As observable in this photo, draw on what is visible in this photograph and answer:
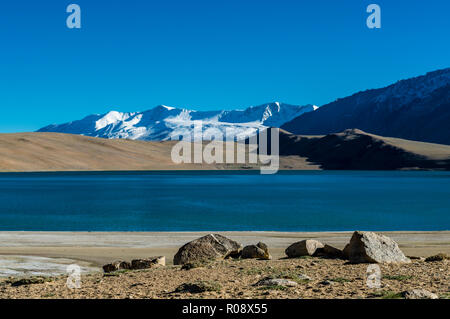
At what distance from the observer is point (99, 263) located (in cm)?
2447

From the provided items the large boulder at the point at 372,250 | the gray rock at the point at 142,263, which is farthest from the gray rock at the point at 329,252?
the gray rock at the point at 142,263

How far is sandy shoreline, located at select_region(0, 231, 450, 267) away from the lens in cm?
2742

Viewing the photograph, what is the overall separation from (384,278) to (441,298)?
3660mm

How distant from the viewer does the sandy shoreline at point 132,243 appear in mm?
27422

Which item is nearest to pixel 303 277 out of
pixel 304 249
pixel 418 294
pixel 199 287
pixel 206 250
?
pixel 199 287

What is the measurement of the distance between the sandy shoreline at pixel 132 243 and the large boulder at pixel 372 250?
658cm

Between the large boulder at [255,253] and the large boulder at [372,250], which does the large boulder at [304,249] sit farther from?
the large boulder at [372,250]

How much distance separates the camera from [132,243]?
1294 inches

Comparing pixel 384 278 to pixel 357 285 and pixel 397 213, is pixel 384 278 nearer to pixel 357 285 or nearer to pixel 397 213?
pixel 357 285

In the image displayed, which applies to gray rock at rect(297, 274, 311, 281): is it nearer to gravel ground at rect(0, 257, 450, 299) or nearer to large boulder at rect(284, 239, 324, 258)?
gravel ground at rect(0, 257, 450, 299)

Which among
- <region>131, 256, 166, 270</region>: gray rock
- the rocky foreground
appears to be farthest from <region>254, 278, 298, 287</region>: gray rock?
<region>131, 256, 166, 270</region>: gray rock

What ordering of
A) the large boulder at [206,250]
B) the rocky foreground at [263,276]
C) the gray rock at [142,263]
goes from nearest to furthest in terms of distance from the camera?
the rocky foreground at [263,276] < the gray rock at [142,263] < the large boulder at [206,250]

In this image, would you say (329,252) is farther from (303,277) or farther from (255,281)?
(255,281)
